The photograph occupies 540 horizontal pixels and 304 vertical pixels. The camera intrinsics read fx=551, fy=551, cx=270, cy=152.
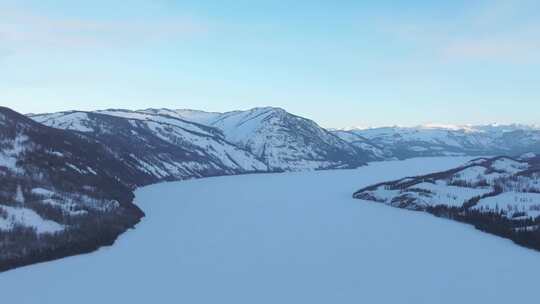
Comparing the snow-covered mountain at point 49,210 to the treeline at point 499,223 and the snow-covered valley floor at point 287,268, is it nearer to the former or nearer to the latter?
the snow-covered valley floor at point 287,268

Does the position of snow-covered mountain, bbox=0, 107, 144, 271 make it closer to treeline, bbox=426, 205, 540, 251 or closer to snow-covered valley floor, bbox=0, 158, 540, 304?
snow-covered valley floor, bbox=0, 158, 540, 304

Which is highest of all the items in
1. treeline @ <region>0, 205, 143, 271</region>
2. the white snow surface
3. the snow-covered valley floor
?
the white snow surface

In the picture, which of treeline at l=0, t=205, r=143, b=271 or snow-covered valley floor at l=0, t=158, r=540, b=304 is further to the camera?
treeline at l=0, t=205, r=143, b=271

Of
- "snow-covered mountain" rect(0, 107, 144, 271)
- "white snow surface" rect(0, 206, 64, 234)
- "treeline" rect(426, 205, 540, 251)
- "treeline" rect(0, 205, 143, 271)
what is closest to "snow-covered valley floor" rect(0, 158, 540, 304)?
"treeline" rect(0, 205, 143, 271)

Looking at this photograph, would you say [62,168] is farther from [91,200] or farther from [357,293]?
[357,293]

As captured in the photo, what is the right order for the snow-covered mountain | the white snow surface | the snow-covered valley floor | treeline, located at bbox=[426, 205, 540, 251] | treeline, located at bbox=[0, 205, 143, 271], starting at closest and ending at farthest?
the snow-covered valley floor
treeline, located at bbox=[0, 205, 143, 271]
the snow-covered mountain
the white snow surface
treeline, located at bbox=[426, 205, 540, 251]

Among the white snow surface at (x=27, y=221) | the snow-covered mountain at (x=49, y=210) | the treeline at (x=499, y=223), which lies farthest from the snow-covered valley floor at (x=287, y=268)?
the white snow surface at (x=27, y=221)

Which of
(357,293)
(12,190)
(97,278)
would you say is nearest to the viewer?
(357,293)

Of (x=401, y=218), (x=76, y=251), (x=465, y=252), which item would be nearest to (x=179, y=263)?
(x=76, y=251)

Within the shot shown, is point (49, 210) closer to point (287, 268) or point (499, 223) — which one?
point (287, 268)
